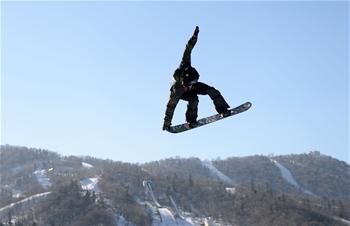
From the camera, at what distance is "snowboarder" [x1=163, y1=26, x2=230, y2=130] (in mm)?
14789

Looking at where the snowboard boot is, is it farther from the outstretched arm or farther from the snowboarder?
the outstretched arm

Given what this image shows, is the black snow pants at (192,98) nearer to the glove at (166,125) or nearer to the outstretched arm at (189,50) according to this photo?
the glove at (166,125)

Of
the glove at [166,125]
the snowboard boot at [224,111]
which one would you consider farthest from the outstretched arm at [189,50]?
the glove at [166,125]

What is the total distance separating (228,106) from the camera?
16.2 meters

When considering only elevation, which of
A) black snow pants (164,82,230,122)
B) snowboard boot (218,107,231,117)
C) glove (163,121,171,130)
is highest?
black snow pants (164,82,230,122)

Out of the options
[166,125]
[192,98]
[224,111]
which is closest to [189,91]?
[192,98]

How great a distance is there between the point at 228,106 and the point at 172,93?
1.79 meters

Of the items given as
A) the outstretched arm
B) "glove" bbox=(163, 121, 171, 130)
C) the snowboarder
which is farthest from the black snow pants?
the outstretched arm

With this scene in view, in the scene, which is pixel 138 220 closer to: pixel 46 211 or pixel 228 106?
pixel 46 211

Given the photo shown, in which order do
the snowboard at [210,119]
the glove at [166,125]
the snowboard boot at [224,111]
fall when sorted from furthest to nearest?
1. the glove at [166,125]
2. the snowboard at [210,119]
3. the snowboard boot at [224,111]

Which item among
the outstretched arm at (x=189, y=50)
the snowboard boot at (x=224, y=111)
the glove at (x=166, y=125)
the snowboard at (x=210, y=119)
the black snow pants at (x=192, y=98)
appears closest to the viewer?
the outstretched arm at (x=189, y=50)

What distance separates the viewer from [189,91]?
15516mm

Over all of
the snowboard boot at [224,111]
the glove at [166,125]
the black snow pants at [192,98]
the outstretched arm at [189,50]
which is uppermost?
the outstretched arm at [189,50]

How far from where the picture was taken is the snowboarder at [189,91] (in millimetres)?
14789
